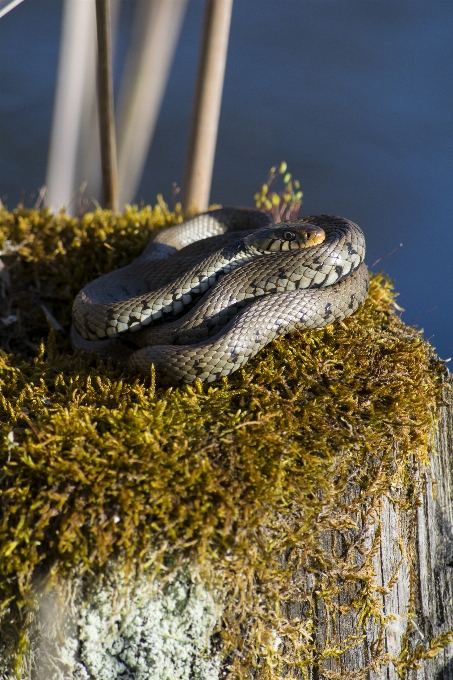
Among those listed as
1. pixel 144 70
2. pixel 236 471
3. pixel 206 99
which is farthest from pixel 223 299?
pixel 144 70

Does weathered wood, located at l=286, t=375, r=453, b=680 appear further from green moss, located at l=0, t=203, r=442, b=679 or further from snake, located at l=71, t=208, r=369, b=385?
snake, located at l=71, t=208, r=369, b=385

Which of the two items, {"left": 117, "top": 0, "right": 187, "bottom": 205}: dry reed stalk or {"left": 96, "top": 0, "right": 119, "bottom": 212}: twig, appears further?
{"left": 117, "top": 0, "right": 187, "bottom": 205}: dry reed stalk

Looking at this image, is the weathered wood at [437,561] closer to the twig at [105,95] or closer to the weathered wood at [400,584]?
the weathered wood at [400,584]

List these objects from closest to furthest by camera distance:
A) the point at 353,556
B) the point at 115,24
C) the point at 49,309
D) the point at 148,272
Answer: the point at 353,556, the point at 148,272, the point at 49,309, the point at 115,24

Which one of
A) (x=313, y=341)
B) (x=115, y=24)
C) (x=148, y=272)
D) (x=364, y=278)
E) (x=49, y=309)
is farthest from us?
(x=115, y=24)

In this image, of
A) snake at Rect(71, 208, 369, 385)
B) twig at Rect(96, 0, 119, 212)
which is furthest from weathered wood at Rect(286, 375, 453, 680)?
twig at Rect(96, 0, 119, 212)

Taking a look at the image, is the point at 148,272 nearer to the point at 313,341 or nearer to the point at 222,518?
the point at 313,341

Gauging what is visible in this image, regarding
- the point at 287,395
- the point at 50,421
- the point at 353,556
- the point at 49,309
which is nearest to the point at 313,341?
the point at 287,395
